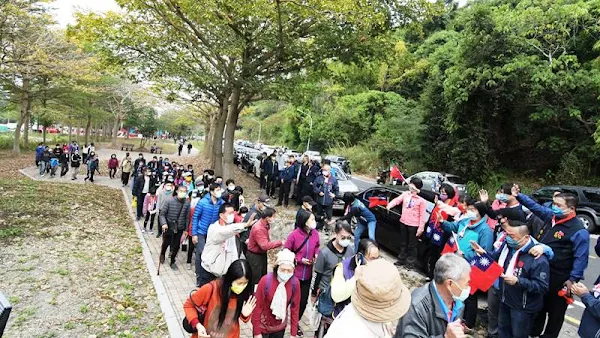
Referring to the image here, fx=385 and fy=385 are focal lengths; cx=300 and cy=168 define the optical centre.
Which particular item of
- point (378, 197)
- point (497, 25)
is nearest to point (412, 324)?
point (378, 197)

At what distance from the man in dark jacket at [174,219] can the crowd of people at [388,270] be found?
2 centimetres

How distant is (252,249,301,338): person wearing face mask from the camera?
377 cm

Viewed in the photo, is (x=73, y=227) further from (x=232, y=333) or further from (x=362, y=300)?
(x=362, y=300)

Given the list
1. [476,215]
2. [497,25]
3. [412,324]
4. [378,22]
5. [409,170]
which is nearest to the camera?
[412,324]

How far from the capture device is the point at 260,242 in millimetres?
5090

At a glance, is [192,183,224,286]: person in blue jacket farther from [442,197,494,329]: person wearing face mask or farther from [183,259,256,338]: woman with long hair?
[442,197,494,329]: person wearing face mask

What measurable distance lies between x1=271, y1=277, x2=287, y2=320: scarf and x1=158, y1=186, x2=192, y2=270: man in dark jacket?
4.03 meters

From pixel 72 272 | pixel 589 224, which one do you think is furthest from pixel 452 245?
pixel 589 224

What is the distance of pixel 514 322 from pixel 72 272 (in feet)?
22.4

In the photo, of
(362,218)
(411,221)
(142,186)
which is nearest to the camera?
(362,218)

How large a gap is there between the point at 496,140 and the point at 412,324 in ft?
78.7

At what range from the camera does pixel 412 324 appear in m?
2.34

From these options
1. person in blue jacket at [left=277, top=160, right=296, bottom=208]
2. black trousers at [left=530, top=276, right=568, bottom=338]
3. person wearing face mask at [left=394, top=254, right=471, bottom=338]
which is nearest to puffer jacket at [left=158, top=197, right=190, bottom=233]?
person in blue jacket at [left=277, top=160, right=296, bottom=208]

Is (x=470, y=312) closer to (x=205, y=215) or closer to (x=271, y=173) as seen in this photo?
(x=205, y=215)
